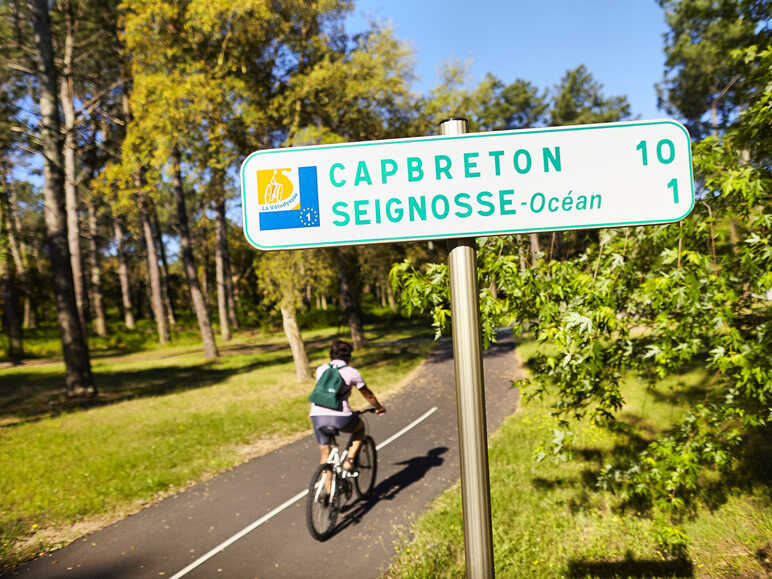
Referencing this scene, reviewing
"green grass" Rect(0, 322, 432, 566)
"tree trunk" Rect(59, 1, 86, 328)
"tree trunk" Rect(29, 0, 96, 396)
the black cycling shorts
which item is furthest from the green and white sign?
"tree trunk" Rect(59, 1, 86, 328)

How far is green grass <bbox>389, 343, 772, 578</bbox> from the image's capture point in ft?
13.8

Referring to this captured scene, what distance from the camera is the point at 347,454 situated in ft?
18.0

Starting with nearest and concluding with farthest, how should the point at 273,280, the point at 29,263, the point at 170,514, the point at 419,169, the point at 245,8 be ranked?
the point at 419,169
the point at 170,514
the point at 245,8
the point at 273,280
the point at 29,263

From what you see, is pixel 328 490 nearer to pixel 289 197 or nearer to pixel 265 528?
pixel 265 528

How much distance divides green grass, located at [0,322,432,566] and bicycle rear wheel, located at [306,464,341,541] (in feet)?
9.19

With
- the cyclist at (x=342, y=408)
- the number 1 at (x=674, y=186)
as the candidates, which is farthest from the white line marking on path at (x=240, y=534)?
the number 1 at (x=674, y=186)

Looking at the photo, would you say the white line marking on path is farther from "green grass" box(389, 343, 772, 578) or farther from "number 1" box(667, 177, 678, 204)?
"number 1" box(667, 177, 678, 204)

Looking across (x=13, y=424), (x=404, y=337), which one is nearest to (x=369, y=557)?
(x=13, y=424)

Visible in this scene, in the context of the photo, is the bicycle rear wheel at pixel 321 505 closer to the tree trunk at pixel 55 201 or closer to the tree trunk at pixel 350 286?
the tree trunk at pixel 350 286

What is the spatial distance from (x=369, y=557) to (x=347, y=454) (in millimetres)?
1146

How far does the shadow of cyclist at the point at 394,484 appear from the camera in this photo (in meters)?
5.56

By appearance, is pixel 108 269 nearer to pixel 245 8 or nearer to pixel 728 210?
pixel 245 8

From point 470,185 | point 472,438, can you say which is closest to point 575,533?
point 472,438

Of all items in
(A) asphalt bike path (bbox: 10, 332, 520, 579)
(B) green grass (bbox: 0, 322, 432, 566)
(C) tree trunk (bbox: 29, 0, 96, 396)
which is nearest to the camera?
(A) asphalt bike path (bbox: 10, 332, 520, 579)
